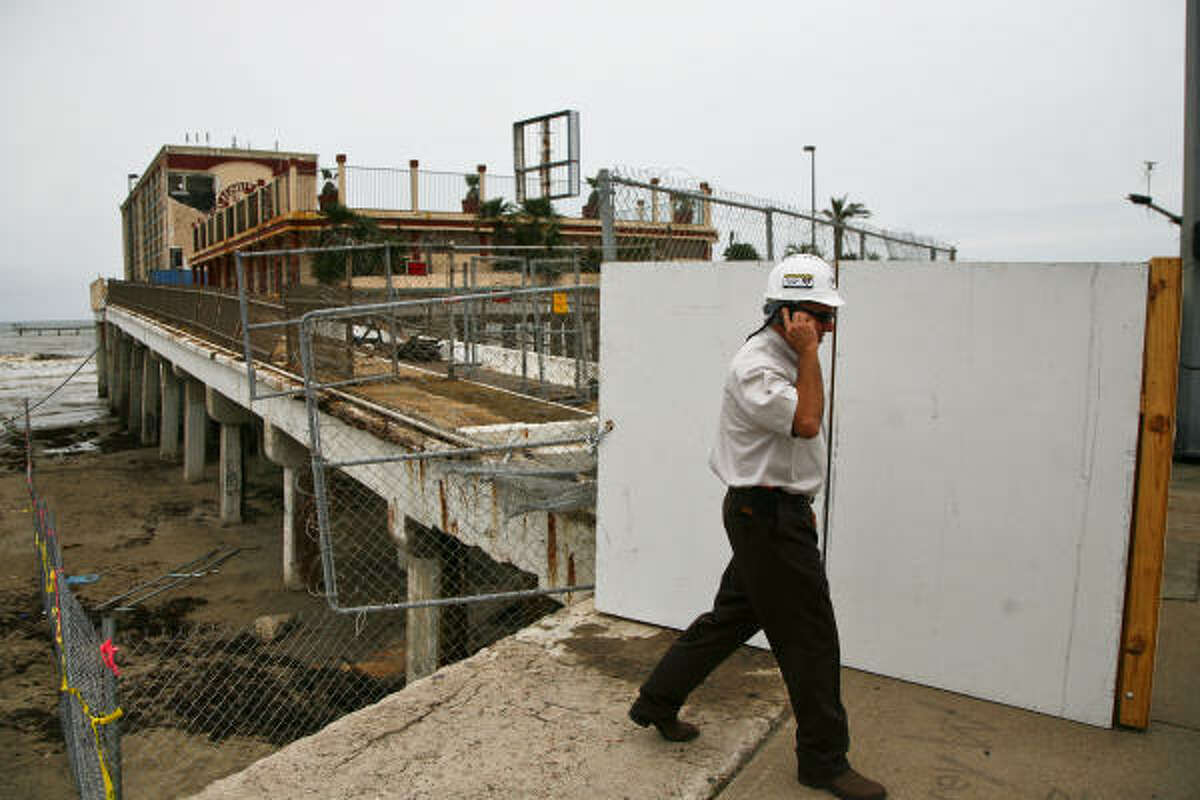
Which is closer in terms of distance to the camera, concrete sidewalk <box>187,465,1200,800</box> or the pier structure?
concrete sidewalk <box>187,465,1200,800</box>

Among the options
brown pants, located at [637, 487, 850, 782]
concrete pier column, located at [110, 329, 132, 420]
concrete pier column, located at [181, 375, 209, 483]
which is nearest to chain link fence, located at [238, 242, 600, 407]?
→ brown pants, located at [637, 487, 850, 782]

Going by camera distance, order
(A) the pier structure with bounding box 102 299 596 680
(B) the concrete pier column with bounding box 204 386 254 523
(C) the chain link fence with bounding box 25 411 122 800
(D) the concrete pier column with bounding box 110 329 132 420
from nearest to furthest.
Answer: (C) the chain link fence with bounding box 25 411 122 800 < (A) the pier structure with bounding box 102 299 596 680 < (B) the concrete pier column with bounding box 204 386 254 523 < (D) the concrete pier column with bounding box 110 329 132 420

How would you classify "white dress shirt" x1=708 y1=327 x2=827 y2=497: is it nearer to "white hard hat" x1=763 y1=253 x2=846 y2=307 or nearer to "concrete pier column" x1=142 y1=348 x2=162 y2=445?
"white hard hat" x1=763 y1=253 x2=846 y2=307

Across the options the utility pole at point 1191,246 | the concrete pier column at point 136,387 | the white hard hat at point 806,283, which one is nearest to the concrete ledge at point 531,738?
the white hard hat at point 806,283

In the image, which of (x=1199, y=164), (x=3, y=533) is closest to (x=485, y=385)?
(x=1199, y=164)

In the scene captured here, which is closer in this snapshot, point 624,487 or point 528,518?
point 624,487

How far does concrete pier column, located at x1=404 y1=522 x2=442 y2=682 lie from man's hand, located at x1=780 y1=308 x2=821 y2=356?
20.3 feet

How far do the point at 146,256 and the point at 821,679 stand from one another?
248 feet

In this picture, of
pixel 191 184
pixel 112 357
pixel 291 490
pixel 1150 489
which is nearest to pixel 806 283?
pixel 1150 489

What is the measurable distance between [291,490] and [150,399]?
62.5 feet

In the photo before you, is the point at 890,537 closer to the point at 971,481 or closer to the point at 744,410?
the point at 971,481

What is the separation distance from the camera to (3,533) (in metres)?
16.5

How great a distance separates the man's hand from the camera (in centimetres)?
306

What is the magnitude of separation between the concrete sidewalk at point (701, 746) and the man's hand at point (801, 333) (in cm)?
150
